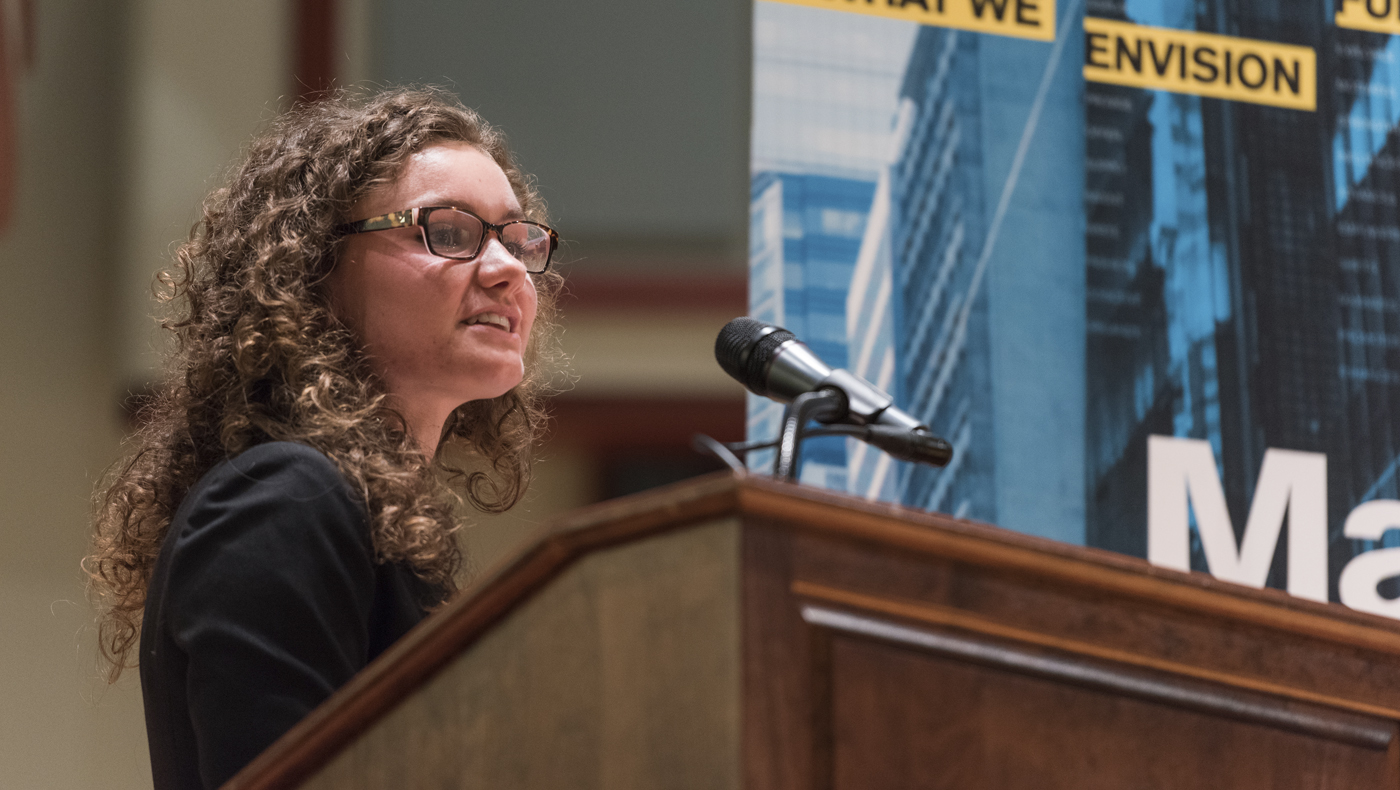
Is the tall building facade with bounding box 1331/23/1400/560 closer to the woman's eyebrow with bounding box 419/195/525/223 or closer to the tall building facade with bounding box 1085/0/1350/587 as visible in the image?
the tall building facade with bounding box 1085/0/1350/587

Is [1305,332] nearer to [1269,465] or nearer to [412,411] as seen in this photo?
[1269,465]

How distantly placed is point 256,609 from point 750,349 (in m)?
0.40

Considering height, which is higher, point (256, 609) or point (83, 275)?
point (83, 275)

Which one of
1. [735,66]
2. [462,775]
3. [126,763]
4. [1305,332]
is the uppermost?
[735,66]

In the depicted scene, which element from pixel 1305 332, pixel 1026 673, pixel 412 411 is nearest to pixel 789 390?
pixel 1026 673

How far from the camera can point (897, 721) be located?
2.38 feet

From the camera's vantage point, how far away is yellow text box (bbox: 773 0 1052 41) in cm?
211

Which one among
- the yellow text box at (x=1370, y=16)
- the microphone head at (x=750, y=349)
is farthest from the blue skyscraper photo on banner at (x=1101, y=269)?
the microphone head at (x=750, y=349)

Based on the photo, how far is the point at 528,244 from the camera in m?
1.44

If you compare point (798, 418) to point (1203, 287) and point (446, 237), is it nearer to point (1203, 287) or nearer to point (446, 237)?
point (446, 237)

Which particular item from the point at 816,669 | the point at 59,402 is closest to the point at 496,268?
the point at 816,669

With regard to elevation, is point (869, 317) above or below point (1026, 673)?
above

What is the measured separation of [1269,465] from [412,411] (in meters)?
1.31

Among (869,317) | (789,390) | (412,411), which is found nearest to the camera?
(789,390)
